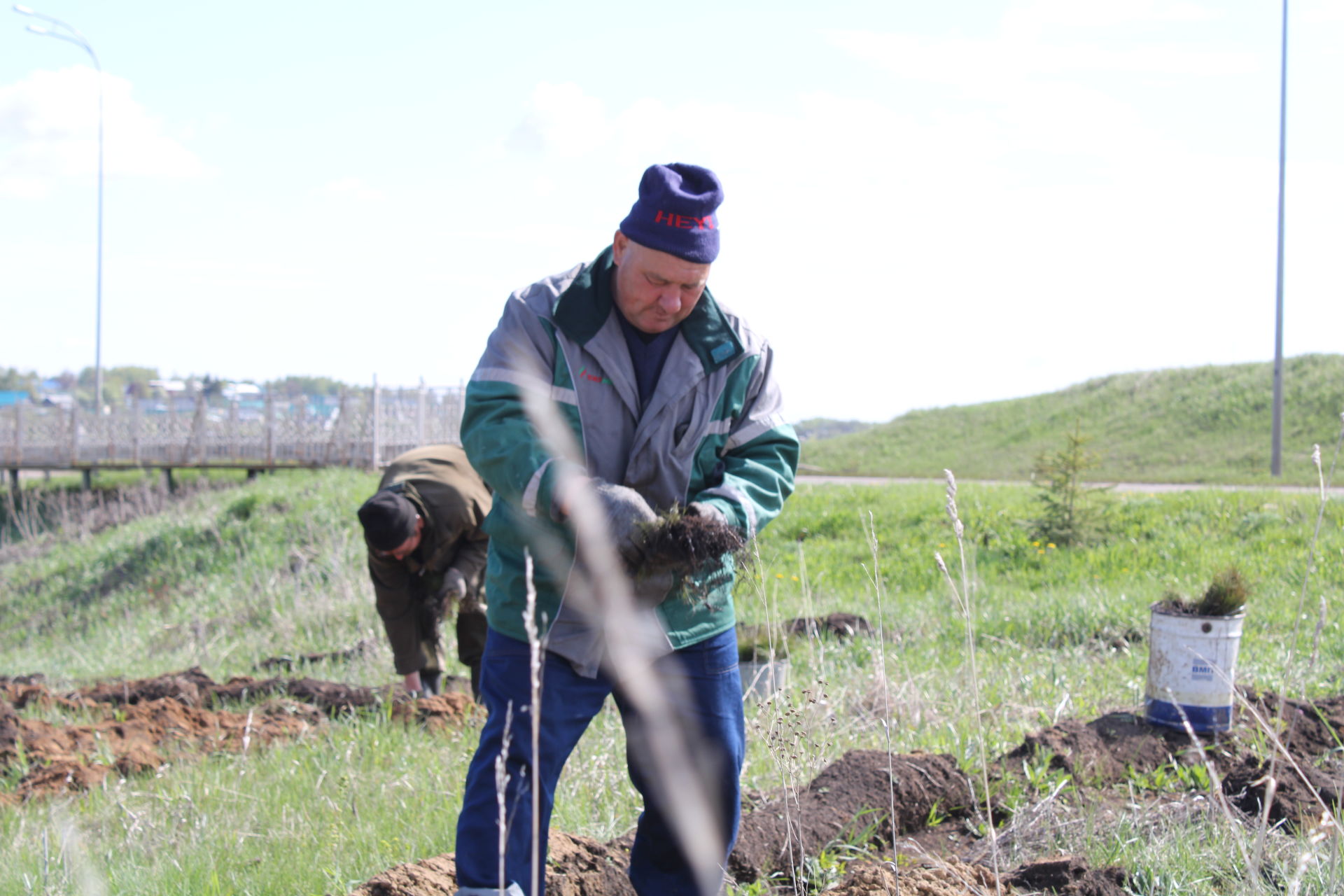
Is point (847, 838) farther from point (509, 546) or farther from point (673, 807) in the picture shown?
point (509, 546)

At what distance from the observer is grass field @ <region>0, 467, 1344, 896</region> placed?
10.4 ft

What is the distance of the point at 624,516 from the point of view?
234cm

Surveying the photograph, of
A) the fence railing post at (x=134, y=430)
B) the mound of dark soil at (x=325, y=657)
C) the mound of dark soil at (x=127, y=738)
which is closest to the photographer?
the mound of dark soil at (x=127, y=738)

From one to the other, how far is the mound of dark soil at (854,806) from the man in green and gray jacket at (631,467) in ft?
1.72

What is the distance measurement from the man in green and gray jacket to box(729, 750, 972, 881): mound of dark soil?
52 cm

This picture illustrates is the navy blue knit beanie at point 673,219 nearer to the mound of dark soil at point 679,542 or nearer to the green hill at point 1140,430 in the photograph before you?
the mound of dark soil at point 679,542

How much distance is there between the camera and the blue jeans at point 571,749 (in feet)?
7.58

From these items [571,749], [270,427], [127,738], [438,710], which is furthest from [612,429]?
[270,427]

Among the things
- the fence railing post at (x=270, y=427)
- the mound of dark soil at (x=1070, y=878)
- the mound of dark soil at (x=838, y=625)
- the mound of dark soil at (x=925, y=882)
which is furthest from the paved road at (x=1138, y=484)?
the fence railing post at (x=270, y=427)

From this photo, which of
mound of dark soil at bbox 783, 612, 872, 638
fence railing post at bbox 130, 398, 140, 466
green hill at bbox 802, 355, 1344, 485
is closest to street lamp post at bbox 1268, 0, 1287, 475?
green hill at bbox 802, 355, 1344, 485

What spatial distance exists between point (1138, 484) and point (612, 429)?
14491 mm

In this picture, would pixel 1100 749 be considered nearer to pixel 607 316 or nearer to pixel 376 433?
pixel 607 316

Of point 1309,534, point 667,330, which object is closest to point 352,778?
point 667,330

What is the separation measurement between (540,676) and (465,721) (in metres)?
2.99
